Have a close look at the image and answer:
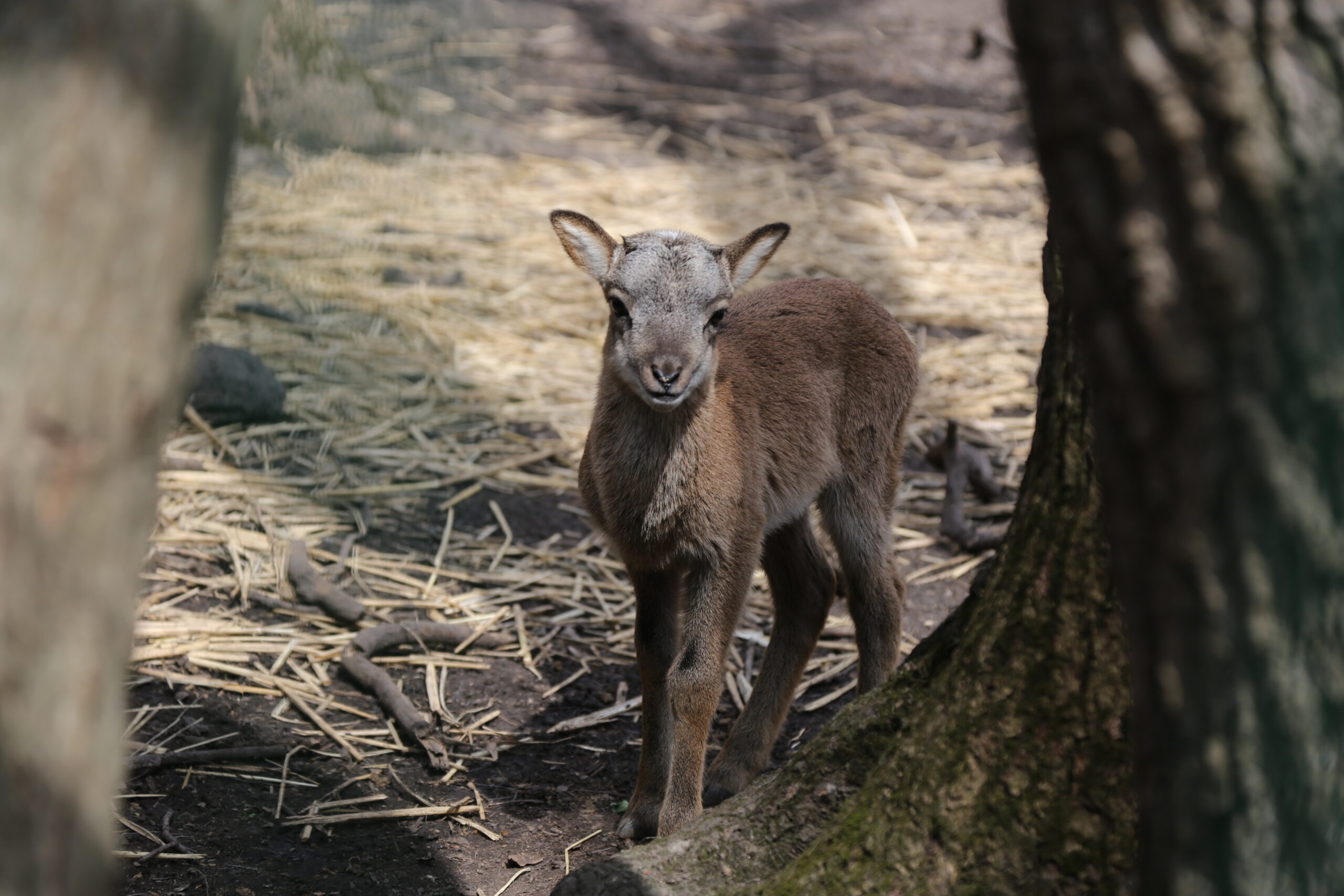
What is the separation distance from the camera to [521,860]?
4102mm

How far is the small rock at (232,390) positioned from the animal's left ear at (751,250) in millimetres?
3289

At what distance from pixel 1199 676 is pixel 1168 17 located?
0.88 m

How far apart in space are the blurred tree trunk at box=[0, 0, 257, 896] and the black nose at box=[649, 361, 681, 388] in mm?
2402

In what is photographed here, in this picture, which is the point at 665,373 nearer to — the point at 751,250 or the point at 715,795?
the point at 751,250

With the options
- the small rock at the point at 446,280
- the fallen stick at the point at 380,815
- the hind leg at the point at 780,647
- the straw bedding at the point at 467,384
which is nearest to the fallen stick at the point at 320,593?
the straw bedding at the point at 467,384

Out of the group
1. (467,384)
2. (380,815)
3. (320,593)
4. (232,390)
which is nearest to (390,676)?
(320,593)

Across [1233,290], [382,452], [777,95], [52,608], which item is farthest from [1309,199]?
[777,95]

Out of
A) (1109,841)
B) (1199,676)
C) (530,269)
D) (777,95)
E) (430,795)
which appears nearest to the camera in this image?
(1199,676)

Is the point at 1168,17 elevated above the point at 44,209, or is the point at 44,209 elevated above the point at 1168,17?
the point at 1168,17

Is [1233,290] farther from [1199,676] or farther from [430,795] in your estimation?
[430,795]

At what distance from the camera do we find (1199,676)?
1728 mm

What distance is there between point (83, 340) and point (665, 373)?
2.57 metres

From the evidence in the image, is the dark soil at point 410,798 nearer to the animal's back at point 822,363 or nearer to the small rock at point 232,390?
the animal's back at point 822,363

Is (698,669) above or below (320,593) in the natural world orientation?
above
